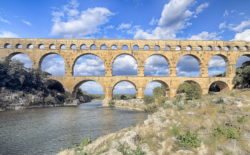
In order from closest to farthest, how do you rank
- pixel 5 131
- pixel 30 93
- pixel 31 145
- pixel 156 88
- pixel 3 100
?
pixel 31 145 → pixel 5 131 → pixel 3 100 → pixel 30 93 → pixel 156 88

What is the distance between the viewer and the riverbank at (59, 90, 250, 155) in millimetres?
11742

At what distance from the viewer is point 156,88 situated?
75.2 metres

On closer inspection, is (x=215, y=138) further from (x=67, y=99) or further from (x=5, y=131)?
(x=67, y=99)

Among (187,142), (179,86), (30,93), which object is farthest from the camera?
(179,86)

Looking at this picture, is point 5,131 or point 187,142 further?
point 5,131

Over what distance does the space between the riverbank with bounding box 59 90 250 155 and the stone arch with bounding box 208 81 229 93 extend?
52685mm

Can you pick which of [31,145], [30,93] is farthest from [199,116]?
[30,93]

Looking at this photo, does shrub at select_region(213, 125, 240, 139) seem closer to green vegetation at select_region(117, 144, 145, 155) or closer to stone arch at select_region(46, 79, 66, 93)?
green vegetation at select_region(117, 144, 145, 155)

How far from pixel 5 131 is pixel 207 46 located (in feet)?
176

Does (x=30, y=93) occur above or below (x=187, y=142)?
above

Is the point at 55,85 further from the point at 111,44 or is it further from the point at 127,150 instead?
the point at 127,150

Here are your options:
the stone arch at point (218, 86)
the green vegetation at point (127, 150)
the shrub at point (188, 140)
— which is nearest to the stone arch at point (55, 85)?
the stone arch at point (218, 86)

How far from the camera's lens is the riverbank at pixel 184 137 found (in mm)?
11742

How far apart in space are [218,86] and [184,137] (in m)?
60.9
